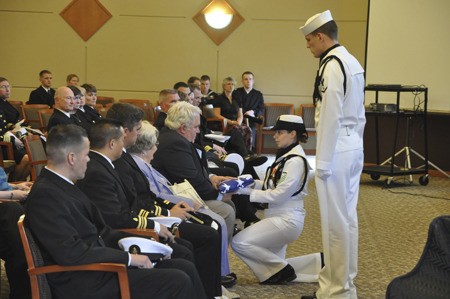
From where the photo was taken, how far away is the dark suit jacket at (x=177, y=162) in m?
4.93

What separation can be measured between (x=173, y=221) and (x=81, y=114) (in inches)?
174

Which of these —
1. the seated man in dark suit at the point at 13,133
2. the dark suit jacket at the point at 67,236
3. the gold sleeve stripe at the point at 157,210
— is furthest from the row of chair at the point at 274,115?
the dark suit jacket at the point at 67,236

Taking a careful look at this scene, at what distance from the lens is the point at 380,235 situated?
6539 mm

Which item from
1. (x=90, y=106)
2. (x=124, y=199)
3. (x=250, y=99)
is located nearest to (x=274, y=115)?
(x=250, y=99)

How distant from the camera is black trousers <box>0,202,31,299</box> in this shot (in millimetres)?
3789

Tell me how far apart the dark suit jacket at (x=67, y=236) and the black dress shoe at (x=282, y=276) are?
1905mm

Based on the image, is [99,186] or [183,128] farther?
[183,128]

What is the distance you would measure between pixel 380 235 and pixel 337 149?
8.28 ft

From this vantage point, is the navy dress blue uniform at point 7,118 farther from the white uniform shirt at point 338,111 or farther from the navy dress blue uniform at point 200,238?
the white uniform shirt at point 338,111

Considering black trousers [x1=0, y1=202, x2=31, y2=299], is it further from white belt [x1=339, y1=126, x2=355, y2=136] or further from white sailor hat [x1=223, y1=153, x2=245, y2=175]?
white sailor hat [x1=223, y1=153, x2=245, y2=175]

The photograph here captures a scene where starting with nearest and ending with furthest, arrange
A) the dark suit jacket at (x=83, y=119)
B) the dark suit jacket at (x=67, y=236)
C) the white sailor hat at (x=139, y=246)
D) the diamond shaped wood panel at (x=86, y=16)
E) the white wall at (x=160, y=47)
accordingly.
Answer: the dark suit jacket at (x=67, y=236) → the white sailor hat at (x=139, y=246) → the dark suit jacket at (x=83, y=119) → the white wall at (x=160, y=47) → the diamond shaped wood panel at (x=86, y=16)

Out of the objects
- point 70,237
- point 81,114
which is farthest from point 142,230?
point 81,114

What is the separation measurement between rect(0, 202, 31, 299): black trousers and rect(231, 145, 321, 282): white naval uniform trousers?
1514 millimetres

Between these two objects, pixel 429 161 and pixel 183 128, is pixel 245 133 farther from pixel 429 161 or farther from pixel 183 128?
pixel 183 128
